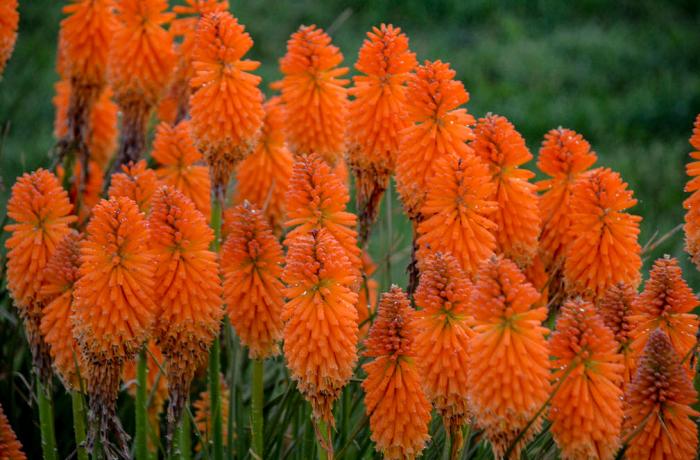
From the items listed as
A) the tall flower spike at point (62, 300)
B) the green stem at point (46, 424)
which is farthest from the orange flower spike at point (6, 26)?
the green stem at point (46, 424)

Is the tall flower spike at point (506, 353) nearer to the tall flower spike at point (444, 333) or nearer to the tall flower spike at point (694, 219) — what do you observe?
the tall flower spike at point (444, 333)

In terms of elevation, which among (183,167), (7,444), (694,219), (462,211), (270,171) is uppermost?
A: (270,171)

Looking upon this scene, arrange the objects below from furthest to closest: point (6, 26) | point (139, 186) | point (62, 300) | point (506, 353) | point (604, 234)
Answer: point (6, 26), point (139, 186), point (604, 234), point (62, 300), point (506, 353)

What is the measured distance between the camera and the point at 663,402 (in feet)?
8.02

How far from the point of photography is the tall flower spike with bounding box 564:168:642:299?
3010mm

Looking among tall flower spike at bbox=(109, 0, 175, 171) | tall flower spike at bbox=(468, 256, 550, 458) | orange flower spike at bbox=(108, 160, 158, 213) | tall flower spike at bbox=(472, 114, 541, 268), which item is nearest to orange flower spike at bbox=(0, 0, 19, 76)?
tall flower spike at bbox=(109, 0, 175, 171)

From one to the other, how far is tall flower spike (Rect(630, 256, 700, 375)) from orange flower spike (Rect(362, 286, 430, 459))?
0.65m

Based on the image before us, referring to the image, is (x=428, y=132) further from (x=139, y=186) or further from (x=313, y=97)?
(x=139, y=186)

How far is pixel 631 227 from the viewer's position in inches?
119

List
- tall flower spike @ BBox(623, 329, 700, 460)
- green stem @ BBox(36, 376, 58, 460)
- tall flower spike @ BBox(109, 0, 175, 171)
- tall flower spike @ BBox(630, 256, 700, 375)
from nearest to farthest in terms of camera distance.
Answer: tall flower spike @ BBox(623, 329, 700, 460)
tall flower spike @ BBox(630, 256, 700, 375)
green stem @ BBox(36, 376, 58, 460)
tall flower spike @ BBox(109, 0, 175, 171)

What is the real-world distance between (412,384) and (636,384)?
60 centimetres

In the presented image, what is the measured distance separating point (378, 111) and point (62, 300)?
1.27 meters

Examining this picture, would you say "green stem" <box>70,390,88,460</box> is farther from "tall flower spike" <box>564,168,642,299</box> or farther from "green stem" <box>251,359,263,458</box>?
"tall flower spike" <box>564,168,642,299</box>

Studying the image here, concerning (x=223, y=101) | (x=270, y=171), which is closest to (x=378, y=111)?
(x=223, y=101)
